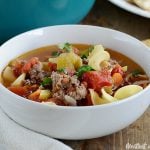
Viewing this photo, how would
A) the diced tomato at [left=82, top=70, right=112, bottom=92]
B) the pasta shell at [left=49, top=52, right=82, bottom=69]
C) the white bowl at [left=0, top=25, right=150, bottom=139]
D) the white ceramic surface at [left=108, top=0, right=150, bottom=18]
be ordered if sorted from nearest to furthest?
the white bowl at [left=0, top=25, right=150, bottom=139] → the diced tomato at [left=82, top=70, right=112, bottom=92] → the pasta shell at [left=49, top=52, right=82, bottom=69] → the white ceramic surface at [left=108, top=0, right=150, bottom=18]

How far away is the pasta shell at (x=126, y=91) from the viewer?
4.69 feet

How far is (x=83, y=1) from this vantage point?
1.95 meters

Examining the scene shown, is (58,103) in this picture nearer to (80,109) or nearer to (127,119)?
(80,109)

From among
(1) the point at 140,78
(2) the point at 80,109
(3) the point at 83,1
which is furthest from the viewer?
(3) the point at 83,1

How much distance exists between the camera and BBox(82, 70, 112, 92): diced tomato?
143 cm

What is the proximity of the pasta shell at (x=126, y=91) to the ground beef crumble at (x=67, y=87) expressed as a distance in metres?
0.11

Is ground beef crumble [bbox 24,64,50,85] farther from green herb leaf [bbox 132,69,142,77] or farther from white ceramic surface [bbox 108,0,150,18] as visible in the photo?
white ceramic surface [bbox 108,0,150,18]

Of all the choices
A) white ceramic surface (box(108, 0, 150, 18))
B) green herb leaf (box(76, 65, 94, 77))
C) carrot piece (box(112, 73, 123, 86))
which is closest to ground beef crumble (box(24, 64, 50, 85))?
green herb leaf (box(76, 65, 94, 77))

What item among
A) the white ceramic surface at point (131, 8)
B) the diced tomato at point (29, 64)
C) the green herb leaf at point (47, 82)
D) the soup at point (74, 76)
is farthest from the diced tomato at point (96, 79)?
the white ceramic surface at point (131, 8)

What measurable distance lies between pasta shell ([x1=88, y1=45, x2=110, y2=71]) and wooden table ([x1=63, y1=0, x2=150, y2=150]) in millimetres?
232

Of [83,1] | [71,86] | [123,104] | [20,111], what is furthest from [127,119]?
[83,1]

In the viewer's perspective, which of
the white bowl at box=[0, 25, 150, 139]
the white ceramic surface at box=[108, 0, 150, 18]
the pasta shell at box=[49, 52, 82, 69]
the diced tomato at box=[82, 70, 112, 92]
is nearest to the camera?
the white bowl at box=[0, 25, 150, 139]

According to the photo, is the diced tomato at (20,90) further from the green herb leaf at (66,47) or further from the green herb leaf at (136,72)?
the green herb leaf at (136,72)

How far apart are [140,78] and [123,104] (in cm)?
24
